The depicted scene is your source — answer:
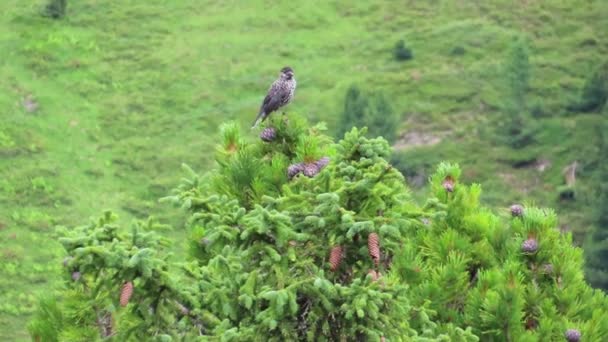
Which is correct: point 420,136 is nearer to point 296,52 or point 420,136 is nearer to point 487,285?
point 296,52

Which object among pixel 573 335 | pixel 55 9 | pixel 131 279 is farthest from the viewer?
pixel 55 9

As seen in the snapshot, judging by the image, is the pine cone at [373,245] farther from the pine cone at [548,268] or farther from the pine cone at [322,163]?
the pine cone at [548,268]

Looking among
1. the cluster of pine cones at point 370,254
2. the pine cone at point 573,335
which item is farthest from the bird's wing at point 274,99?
the cluster of pine cones at point 370,254

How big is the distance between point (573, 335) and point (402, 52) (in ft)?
218

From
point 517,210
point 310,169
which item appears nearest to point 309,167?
point 310,169

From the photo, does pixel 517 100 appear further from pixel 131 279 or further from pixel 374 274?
pixel 131 279

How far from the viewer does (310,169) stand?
8.45 meters

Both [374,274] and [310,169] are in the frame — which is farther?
[310,169]

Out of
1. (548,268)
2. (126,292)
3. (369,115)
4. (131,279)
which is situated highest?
(131,279)

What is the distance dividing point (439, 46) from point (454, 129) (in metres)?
10.6

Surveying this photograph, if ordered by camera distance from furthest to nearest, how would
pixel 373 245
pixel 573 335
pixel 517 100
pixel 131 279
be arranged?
pixel 517 100
pixel 573 335
pixel 373 245
pixel 131 279

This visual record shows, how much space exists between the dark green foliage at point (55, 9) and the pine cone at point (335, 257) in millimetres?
69296

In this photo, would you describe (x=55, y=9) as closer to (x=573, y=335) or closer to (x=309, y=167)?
(x=573, y=335)

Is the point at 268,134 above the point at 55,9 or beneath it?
above
